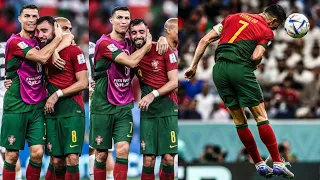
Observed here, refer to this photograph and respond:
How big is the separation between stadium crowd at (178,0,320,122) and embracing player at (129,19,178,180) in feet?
19.7

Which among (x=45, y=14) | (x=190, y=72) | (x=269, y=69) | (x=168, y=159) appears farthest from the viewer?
(x=269, y=69)

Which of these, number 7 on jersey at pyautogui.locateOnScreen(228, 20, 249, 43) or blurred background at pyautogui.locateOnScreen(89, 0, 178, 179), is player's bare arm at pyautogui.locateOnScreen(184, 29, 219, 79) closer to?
number 7 on jersey at pyautogui.locateOnScreen(228, 20, 249, 43)

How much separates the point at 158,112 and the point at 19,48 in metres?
2.20

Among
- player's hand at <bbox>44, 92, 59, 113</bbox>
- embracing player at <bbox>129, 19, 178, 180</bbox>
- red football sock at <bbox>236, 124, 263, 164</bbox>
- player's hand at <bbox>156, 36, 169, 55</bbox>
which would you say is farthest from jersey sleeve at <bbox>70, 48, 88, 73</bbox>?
red football sock at <bbox>236, 124, 263, 164</bbox>

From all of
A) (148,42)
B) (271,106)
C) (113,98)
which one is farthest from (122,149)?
(271,106)

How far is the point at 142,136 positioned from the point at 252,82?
1.81m

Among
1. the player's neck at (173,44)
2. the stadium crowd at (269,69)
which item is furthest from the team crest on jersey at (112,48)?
the stadium crowd at (269,69)

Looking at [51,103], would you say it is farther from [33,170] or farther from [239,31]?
[239,31]

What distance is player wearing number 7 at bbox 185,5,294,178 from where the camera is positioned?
11039mm

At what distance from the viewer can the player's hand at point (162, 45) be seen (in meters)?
11.5

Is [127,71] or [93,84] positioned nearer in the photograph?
[127,71]

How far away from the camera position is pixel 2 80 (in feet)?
40.9

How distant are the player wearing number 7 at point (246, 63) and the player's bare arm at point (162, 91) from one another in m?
0.38

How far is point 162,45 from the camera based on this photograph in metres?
11.5
